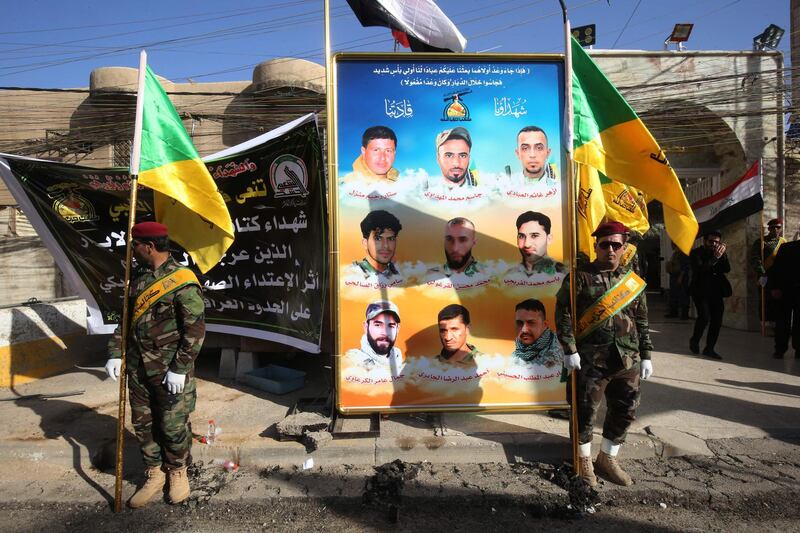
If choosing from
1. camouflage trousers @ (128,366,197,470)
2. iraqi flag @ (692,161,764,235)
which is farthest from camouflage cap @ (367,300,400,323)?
iraqi flag @ (692,161,764,235)

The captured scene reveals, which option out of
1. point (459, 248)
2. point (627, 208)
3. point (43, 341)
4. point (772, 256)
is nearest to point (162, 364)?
point (459, 248)

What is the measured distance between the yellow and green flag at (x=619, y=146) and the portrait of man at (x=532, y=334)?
1347 millimetres

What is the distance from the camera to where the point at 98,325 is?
227 inches

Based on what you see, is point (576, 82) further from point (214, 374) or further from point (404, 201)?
point (214, 374)

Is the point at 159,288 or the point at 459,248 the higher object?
the point at 459,248

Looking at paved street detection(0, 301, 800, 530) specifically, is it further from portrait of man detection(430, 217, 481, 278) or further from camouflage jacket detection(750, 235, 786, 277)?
camouflage jacket detection(750, 235, 786, 277)

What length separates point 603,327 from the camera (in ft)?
11.0

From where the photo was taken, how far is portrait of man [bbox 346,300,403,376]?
4.24 metres

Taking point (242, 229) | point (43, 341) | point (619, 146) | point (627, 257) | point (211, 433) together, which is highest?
point (619, 146)

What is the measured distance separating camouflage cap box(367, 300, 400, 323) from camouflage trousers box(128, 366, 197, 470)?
1639mm

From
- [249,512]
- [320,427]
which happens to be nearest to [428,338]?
[320,427]

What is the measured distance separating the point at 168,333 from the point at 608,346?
3189 mm

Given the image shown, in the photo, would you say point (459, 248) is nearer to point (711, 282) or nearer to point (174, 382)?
point (174, 382)

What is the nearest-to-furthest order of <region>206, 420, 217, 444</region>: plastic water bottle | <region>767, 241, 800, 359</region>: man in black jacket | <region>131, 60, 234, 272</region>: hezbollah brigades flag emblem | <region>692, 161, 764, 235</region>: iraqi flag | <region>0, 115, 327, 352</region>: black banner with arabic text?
<region>131, 60, 234, 272</region>: hezbollah brigades flag emblem → <region>206, 420, 217, 444</region>: plastic water bottle → <region>0, 115, 327, 352</region>: black banner with arabic text → <region>767, 241, 800, 359</region>: man in black jacket → <region>692, 161, 764, 235</region>: iraqi flag
